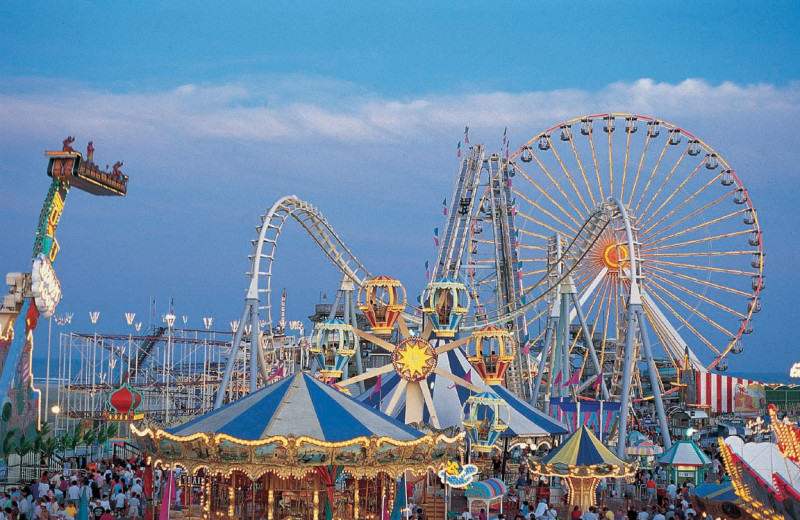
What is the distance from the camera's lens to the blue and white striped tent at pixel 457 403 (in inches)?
1071

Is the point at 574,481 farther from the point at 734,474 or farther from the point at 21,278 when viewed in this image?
the point at 21,278

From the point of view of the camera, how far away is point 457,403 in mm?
28594

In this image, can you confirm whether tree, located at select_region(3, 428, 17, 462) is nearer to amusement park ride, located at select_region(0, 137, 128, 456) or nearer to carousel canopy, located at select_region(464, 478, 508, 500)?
amusement park ride, located at select_region(0, 137, 128, 456)

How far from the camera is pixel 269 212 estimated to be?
2675 cm

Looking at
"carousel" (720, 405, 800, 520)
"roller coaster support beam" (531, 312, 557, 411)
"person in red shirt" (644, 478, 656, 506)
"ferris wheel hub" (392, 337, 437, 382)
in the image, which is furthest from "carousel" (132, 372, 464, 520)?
"roller coaster support beam" (531, 312, 557, 411)

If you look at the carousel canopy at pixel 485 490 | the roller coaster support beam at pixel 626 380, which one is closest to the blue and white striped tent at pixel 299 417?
the carousel canopy at pixel 485 490

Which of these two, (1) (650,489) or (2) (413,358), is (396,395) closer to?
(2) (413,358)

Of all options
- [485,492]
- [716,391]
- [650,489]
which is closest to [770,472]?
[485,492]

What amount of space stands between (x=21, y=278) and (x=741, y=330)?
26223mm

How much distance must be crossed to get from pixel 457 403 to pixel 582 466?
7140 millimetres

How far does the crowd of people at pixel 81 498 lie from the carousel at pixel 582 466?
8.31 m

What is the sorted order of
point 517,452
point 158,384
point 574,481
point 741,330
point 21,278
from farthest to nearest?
1. point 158,384
2. point 741,330
3. point 517,452
4. point 21,278
5. point 574,481

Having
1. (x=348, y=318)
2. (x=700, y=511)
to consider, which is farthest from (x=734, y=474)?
(x=348, y=318)

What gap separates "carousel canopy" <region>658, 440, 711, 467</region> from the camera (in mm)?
23698
